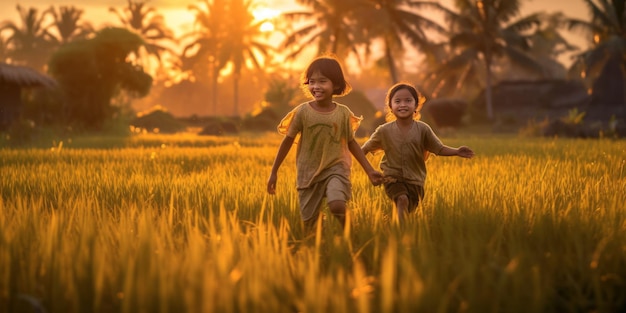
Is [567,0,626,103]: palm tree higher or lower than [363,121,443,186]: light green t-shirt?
higher

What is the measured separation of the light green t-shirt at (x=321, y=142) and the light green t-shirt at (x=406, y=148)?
0.34m

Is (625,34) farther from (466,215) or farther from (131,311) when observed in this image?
(131,311)

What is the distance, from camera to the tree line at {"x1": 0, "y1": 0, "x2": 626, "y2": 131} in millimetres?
18141

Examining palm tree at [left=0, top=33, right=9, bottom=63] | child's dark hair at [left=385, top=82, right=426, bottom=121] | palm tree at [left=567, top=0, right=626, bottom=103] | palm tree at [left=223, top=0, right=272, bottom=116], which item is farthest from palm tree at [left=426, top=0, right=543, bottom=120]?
palm tree at [left=0, top=33, right=9, bottom=63]

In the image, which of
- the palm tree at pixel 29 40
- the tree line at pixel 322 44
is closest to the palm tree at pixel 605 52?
the tree line at pixel 322 44

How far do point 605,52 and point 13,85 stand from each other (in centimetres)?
2164

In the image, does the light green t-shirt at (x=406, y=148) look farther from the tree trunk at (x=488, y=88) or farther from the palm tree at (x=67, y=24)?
the palm tree at (x=67, y=24)

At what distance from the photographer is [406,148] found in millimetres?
2977

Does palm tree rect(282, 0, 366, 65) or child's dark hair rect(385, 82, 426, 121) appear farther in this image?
palm tree rect(282, 0, 366, 65)

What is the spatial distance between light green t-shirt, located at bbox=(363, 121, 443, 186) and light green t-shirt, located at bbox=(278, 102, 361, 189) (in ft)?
1.10

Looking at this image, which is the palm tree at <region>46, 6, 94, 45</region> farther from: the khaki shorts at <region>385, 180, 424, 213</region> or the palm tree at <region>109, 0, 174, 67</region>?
the khaki shorts at <region>385, 180, 424, 213</region>

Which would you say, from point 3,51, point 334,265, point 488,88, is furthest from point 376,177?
point 3,51

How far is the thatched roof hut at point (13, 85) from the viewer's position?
1484 cm

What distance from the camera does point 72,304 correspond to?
149 cm
